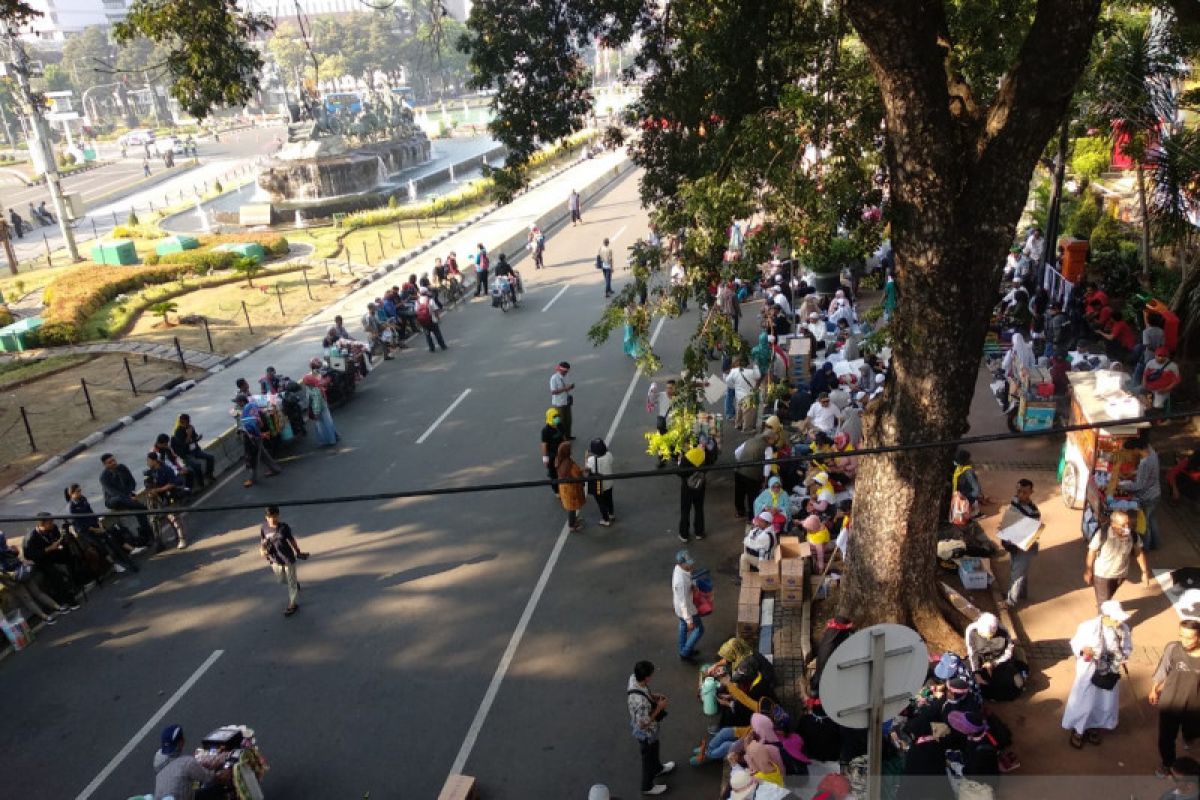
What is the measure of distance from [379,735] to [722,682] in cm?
341

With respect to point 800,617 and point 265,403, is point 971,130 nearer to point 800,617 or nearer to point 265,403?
point 800,617

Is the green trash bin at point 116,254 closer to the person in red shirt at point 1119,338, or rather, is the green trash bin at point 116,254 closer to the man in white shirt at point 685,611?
the man in white shirt at point 685,611

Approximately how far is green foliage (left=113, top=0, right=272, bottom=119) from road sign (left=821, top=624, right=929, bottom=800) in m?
8.62

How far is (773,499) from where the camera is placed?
10445mm

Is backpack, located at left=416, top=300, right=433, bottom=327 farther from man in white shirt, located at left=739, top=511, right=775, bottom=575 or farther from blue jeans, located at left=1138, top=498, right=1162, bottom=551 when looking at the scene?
blue jeans, located at left=1138, top=498, right=1162, bottom=551

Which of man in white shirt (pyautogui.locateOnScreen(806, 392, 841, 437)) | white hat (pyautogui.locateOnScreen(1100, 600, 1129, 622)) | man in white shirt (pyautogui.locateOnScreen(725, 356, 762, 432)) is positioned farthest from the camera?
man in white shirt (pyautogui.locateOnScreen(725, 356, 762, 432))

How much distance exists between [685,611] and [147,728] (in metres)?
5.64

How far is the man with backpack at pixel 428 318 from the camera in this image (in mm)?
19547

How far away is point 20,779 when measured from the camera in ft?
27.2

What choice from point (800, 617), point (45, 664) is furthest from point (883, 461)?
point (45, 664)

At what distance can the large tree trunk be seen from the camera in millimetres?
6812

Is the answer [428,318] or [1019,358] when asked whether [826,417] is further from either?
[428,318]

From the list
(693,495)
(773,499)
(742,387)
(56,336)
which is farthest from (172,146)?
(773,499)

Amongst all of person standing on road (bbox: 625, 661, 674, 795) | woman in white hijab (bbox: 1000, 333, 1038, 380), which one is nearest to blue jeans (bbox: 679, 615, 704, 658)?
person standing on road (bbox: 625, 661, 674, 795)
